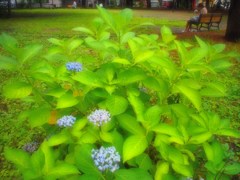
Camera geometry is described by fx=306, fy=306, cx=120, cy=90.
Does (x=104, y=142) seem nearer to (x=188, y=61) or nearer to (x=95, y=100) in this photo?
(x=95, y=100)

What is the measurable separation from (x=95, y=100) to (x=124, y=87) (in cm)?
20

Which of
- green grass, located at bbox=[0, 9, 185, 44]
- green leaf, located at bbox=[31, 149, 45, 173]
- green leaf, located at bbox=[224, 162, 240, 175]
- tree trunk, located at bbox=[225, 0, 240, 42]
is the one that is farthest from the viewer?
green grass, located at bbox=[0, 9, 185, 44]

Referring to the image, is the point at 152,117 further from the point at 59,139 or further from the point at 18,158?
the point at 18,158

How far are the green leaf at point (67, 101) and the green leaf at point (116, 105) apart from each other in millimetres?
200

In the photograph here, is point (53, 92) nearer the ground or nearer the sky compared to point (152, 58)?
nearer the ground

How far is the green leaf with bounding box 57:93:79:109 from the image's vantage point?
5.63 feet

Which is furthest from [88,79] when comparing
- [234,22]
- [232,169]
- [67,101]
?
[234,22]

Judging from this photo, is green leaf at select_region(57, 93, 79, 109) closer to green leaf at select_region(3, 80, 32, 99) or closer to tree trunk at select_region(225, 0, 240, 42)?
green leaf at select_region(3, 80, 32, 99)

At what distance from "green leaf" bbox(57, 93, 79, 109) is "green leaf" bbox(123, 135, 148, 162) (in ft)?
1.31

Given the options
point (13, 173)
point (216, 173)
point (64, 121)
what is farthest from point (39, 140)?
point (216, 173)

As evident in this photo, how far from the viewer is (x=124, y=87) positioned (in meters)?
1.93

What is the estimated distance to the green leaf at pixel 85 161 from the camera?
1.50m

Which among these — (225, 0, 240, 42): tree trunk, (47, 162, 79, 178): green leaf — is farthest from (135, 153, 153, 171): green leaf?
(225, 0, 240, 42): tree trunk

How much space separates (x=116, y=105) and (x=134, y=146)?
28 centimetres
